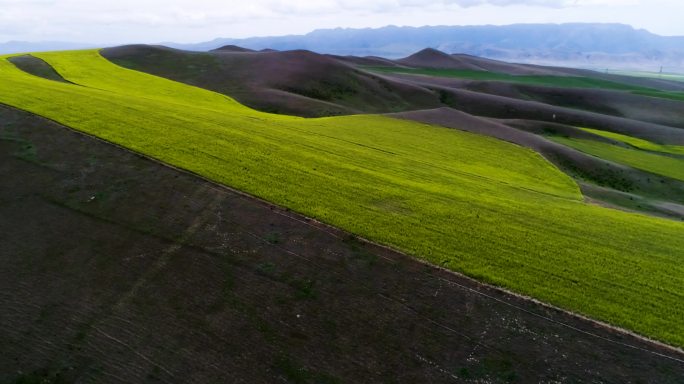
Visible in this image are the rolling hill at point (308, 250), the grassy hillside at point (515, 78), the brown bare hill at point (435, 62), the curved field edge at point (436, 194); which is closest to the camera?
the rolling hill at point (308, 250)

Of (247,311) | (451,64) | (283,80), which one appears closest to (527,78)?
(451,64)

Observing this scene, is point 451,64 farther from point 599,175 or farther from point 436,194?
point 436,194

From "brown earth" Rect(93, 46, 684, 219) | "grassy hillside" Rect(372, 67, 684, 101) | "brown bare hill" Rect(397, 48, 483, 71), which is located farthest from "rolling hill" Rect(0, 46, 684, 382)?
"brown bare hill" Rect(397, 48, 483, 71)

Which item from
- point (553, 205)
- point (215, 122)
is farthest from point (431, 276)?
point (215, 122)

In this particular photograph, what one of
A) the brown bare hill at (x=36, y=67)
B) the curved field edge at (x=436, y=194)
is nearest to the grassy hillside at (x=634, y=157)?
the curved field edge at (x=436, y=194)

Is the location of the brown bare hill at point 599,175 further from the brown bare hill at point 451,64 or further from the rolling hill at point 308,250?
the brown bare hill at point 451,64
